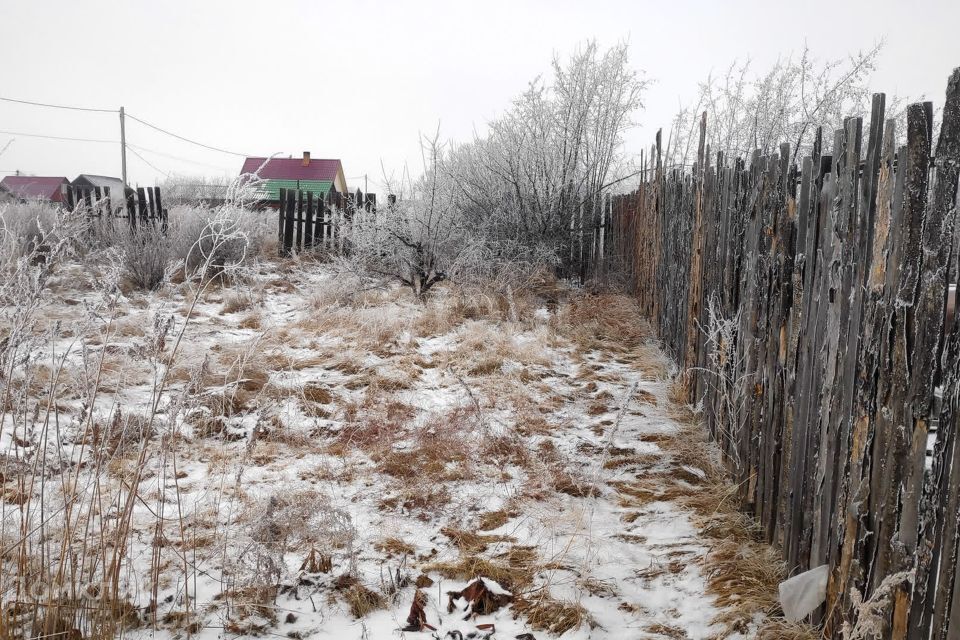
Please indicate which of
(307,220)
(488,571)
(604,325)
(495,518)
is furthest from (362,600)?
(307,220)

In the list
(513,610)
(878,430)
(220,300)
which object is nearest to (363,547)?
(513,610)

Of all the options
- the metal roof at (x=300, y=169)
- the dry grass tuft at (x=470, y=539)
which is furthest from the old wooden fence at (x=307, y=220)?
the metal roof at (x=300, y=169)

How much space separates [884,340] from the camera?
156 cm

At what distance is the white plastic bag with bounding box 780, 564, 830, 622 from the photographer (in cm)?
192

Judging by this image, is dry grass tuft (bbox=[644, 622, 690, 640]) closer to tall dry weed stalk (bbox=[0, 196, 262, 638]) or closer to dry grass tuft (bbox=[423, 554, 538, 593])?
dry grass tuft (bbox=[423, 554, 538, 593])

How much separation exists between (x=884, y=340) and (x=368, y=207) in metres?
10.3

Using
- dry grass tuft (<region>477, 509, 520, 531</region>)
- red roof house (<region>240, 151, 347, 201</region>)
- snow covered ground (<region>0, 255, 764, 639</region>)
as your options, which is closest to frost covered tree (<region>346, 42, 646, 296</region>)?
snow covered ground (<region>0, 255, 764, 639</region>)

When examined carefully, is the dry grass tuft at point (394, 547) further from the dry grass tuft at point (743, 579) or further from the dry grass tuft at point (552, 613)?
the dry grass tuft at point (743, 579)

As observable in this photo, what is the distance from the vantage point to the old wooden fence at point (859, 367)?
1.38 m

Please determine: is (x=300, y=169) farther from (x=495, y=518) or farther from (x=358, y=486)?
(x=495, y=518)

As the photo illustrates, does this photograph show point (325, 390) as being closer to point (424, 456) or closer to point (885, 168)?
point (424, 456)

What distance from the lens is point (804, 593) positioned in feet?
6.36

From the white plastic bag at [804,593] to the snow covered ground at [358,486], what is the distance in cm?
27

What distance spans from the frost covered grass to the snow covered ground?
0.5 inches
